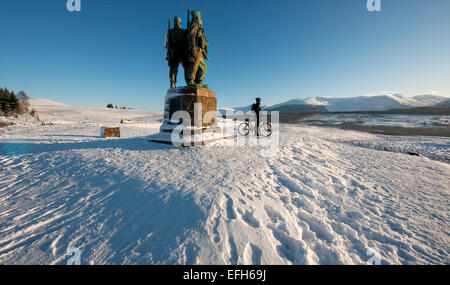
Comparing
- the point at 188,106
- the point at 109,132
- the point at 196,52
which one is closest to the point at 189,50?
the point at 196,52

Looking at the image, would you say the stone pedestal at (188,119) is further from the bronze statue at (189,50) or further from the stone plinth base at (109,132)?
the stone plinth base at (109,132)

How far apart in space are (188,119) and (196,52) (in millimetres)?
3023

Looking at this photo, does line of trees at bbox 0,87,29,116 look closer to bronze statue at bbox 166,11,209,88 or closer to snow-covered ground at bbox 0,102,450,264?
snow-covered ground at bbox 0,102,450,264

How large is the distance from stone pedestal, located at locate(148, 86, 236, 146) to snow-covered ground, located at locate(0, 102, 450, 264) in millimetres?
1241

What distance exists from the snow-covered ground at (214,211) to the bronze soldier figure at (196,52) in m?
4.11

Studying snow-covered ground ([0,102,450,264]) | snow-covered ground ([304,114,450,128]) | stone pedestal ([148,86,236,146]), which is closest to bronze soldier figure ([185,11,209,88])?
stone pedestal ([148,86,236,146])

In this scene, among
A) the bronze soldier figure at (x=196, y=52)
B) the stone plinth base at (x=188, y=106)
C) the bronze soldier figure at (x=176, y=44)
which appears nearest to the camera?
the stone plinth base at (x=188, y=106)

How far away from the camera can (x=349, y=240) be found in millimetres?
2342

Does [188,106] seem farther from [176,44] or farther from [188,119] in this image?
[176,44]

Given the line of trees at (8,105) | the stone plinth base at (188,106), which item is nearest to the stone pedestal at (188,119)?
the stone plinth base at (188,106)

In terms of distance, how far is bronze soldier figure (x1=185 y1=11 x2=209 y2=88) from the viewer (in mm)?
6648

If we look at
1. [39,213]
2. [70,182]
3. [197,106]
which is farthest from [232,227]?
[197,106]

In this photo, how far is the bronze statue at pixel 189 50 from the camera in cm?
670
